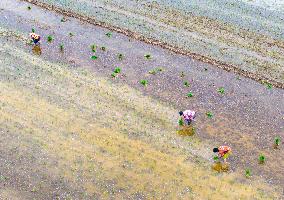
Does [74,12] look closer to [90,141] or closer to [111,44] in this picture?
[111,44]

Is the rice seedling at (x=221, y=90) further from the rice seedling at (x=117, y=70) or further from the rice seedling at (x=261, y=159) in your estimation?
the rice seedling at (x=117, y=70)

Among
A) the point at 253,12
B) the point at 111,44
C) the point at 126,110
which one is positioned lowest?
the point at 126,110

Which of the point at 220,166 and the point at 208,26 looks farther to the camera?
the point at 208,26

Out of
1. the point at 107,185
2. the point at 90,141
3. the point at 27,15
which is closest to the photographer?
the point at 107,185

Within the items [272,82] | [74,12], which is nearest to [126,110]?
[272,82]

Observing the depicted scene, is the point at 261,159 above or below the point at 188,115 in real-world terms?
below

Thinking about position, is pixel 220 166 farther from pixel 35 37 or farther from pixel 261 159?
pixel 35 37

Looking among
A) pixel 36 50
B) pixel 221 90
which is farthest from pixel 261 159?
pixel 36 50
